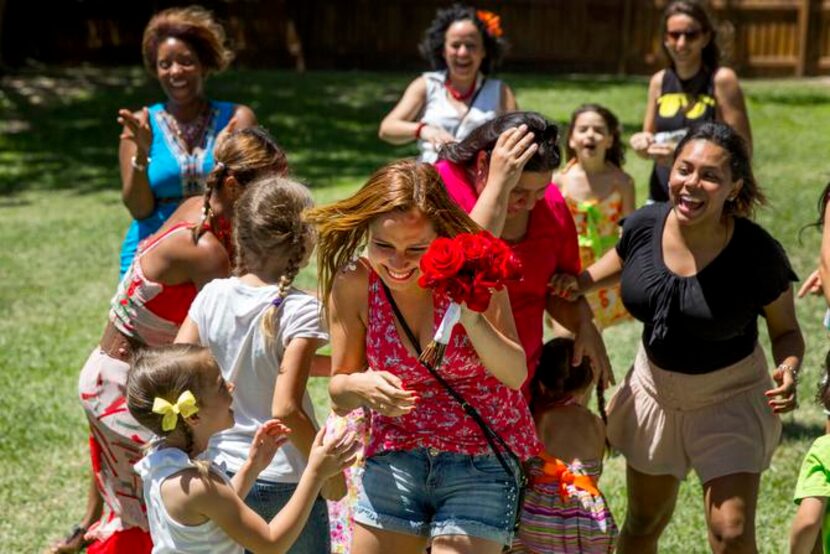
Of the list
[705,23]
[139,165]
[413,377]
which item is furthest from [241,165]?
[705,23]

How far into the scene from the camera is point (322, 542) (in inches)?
174

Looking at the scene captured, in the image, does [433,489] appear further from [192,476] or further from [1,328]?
[1,328]

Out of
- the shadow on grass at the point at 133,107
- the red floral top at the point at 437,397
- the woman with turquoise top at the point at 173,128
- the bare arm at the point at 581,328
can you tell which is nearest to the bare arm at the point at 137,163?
the woman with turquoise top at the point at 173,128

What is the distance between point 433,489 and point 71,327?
676 cm

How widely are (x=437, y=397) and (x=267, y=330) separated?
1.90 feet

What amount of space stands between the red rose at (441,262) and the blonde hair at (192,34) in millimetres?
3335

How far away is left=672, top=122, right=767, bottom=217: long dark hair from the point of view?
4.83 metres

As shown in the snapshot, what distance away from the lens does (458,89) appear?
8266 mm

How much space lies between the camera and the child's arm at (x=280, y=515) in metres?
3.65

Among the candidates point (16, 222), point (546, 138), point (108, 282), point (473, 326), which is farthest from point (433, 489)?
point (16, 222)

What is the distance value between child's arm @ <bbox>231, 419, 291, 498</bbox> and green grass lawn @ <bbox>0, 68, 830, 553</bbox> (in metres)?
1.81

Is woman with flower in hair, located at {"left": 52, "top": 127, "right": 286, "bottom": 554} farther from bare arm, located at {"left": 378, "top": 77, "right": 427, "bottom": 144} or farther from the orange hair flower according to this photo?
the orange hair flower

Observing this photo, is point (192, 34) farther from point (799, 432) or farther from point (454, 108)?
point (799, 432)

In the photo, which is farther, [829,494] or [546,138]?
[546,138]
